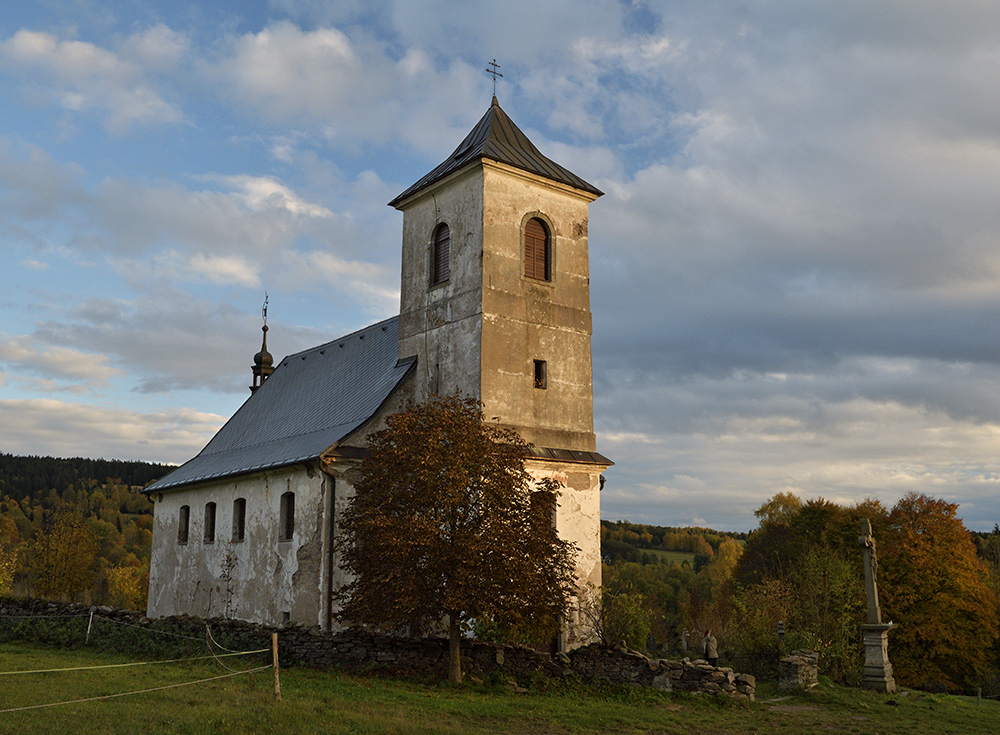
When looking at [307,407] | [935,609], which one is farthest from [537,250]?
[935,609]

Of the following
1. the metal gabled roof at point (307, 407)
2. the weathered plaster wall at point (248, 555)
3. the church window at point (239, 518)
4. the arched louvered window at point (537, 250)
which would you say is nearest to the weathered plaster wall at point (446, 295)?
the metal gabled roof at point (307, 407)

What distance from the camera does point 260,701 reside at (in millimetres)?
13289

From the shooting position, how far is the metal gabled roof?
2416 cm

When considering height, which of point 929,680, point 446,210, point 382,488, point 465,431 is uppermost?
point 446,210

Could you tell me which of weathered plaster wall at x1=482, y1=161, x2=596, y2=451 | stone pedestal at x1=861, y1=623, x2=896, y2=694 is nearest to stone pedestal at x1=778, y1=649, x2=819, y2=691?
stone pedestal at x1=861, y1=623, x2=896, y2=694

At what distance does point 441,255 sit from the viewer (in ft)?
79.2

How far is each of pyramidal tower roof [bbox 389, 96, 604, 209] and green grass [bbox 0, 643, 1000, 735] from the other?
44.3ft

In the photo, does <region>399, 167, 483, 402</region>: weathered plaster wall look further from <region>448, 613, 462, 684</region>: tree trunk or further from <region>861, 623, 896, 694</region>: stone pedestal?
<region>861, 623, 896, 694</region>: stone pedestal

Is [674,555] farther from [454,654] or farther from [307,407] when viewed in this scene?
[454,654]

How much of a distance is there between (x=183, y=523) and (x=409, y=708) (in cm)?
1871

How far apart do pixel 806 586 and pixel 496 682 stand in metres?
21.9

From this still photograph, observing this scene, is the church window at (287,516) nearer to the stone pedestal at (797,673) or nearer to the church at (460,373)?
the church at (460,373)

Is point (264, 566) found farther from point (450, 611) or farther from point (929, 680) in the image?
point (929, 680)

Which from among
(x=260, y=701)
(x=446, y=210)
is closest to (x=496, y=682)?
(x=260, y=701)
